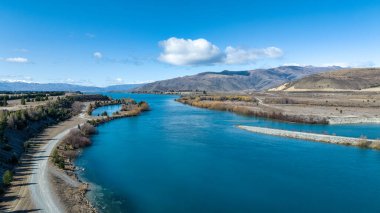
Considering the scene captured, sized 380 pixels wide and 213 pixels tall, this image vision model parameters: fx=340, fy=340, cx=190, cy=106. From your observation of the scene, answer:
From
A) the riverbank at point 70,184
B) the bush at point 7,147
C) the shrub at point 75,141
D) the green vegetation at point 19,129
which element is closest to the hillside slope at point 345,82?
the green vegetation at point 19,129

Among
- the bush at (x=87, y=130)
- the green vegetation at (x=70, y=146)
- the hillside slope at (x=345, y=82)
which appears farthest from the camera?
the hillside slope at (x=345, y=82)

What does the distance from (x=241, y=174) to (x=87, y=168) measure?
16.8 m

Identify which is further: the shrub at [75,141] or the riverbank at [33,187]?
the shrub at [75,141]

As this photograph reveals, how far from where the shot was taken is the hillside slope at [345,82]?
164000 mm

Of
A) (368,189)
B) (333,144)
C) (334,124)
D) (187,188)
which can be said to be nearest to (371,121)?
(334,124)

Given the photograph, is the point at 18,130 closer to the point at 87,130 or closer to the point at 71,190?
the point at 87,130

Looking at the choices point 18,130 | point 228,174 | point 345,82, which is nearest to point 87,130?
point 18,130

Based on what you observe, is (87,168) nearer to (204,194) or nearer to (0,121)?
(204,194)

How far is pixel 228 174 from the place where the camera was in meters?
35.8

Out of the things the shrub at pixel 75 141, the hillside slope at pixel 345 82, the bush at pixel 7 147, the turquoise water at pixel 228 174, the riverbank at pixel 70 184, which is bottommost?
the turquoise water at pixel 228 174

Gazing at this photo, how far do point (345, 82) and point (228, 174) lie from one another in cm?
15583

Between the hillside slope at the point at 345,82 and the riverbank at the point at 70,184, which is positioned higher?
the hillside slope at the point at 345,82

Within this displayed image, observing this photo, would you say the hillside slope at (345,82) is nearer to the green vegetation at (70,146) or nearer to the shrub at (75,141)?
the shrub at (75,141)

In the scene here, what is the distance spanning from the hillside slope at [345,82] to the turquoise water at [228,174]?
117 metres
